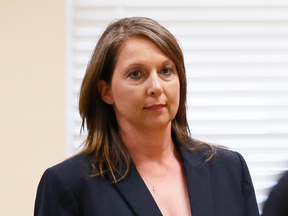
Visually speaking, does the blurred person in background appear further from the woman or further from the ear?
the ear

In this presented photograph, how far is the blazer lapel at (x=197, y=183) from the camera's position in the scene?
157cm

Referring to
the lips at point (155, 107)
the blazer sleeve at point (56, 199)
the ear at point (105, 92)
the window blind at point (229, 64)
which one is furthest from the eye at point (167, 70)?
the window blind at point (229, 64)

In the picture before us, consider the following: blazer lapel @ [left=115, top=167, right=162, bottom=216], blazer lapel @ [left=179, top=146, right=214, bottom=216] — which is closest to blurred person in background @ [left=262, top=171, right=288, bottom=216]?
blazer lapel @ [left=179, top=146, right=214, bottom=216]

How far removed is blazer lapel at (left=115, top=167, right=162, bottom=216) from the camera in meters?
1.50

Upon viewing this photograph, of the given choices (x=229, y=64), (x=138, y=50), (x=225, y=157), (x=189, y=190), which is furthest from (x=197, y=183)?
(x=229, y=64)

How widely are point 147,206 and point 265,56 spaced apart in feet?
4.94

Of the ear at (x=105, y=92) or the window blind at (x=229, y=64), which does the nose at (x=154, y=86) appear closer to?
the ear at (x=105, y=92)

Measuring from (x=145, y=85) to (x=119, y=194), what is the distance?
42cm

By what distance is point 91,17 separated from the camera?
2555 mm

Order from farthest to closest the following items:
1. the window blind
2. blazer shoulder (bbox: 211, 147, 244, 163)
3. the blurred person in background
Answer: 1. the window blind
2. blazer shoulder (bbox: 211, 147, 244, 163)
3. the blurred person in background

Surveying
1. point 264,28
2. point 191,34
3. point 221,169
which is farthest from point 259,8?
point 221,169

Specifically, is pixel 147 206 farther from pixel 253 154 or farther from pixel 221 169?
pixel 253 154

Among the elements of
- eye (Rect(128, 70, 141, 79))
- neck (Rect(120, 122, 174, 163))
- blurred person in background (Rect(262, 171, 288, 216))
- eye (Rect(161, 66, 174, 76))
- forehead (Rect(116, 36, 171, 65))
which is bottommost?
blurred person in background (Rect(262, 171, 288, 216))

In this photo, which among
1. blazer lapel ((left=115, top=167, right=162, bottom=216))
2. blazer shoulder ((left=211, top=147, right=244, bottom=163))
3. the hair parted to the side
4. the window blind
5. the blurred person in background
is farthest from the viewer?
the window blind
